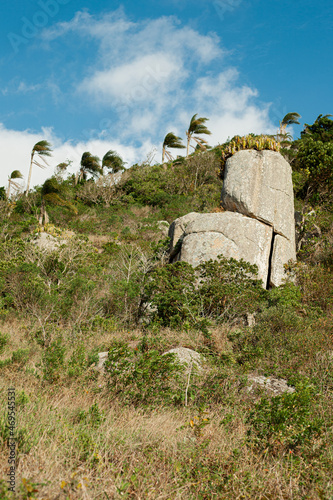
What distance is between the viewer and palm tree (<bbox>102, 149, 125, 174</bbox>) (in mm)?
29109

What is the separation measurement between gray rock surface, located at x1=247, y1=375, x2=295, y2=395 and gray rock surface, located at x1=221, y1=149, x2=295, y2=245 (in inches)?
256

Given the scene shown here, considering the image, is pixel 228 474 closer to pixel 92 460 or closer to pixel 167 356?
pixel 92 460

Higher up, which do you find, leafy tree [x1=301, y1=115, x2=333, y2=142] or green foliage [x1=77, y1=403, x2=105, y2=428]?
leafy tree [x1=301, y1=115, x2=333, y2=142]

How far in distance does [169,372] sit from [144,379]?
1.26 ft

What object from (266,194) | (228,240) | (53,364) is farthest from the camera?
(266,194)

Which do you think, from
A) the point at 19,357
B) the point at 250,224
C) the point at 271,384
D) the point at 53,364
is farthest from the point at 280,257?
the point at 19,357

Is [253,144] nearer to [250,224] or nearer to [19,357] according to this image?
[250,224]

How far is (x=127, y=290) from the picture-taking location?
9297mm

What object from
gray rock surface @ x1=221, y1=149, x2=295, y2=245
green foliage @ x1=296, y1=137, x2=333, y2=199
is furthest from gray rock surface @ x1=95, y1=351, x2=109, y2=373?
green foliage @ x1=296, y1=137, x2=333, y2=199

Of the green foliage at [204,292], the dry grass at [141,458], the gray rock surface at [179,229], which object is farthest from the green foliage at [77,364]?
the gray rock surface at [179,229]

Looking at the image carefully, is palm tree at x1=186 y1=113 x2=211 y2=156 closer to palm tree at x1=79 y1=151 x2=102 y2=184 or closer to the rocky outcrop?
palm tree at x1=79 y1=151 x2=102 y2=184

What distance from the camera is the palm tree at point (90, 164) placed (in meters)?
28.7

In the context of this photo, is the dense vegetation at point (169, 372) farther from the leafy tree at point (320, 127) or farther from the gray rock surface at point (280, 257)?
the leafy tree at point (320, 127)

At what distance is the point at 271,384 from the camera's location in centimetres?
516
